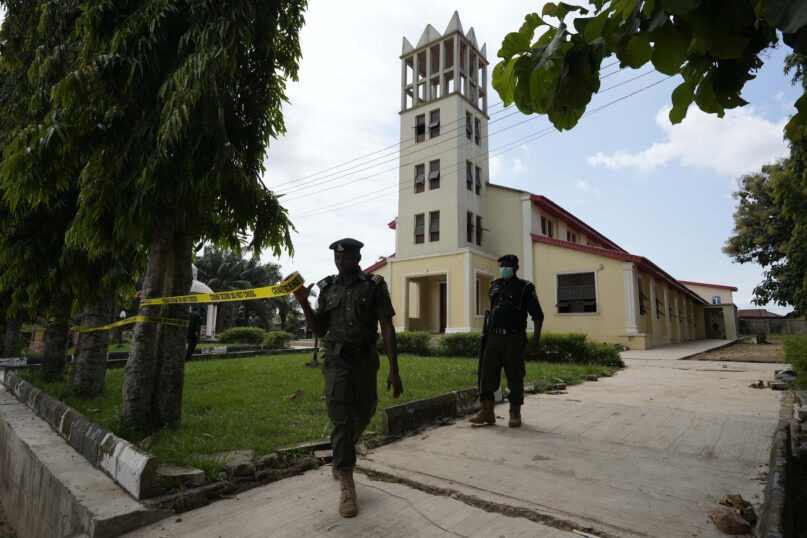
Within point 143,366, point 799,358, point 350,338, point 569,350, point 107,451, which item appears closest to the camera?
point 350,338

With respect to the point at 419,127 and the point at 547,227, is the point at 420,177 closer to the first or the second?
the point at 419,127

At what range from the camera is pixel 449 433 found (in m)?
4.82

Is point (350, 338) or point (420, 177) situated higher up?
point (420, 177)

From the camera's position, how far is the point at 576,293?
19.0 metres

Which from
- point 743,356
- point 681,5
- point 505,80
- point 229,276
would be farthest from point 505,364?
point 229,276

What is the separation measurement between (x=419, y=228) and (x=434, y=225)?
0.89 m

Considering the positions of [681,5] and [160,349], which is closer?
[681,5]

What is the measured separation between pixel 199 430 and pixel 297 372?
15.9 ft

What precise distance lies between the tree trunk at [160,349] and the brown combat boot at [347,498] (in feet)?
9.51

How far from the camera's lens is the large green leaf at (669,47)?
162 cm

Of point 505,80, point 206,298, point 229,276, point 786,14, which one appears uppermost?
point 229,276

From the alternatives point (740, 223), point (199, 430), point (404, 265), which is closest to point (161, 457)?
point (199, 430)

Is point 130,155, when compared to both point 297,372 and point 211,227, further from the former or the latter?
point 297,372

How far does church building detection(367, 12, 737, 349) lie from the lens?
18.8 m
